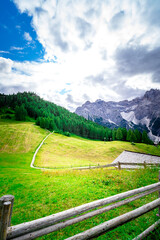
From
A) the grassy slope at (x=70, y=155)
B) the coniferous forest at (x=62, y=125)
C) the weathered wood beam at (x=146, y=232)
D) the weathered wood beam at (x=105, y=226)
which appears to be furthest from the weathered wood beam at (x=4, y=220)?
the coniferous forest at (x=62, y=125)

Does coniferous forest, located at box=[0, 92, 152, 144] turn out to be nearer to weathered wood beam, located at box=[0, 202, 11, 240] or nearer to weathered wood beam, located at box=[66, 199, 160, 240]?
weathered wood beam, located at box=[66, 199, 160, 240]

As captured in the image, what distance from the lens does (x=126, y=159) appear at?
24.9 m

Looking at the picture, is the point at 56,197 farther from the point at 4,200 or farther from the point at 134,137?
the point at 134,137

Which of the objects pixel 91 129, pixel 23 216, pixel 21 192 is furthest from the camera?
pixel 91 129

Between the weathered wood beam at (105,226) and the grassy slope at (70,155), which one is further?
the grassy slope at (70,155)

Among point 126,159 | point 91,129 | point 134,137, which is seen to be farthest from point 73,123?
point 126,159

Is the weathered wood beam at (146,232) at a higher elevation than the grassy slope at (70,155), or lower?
higher

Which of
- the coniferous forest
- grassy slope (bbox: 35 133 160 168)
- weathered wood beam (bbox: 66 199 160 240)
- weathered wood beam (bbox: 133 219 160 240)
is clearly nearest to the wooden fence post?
weathered wood beam (bbox: 66 199 160 240)

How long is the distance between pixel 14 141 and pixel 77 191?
188 feet

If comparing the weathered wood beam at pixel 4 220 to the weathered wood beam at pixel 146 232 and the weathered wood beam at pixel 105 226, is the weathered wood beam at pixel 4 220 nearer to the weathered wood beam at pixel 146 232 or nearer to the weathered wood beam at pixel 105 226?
the weathered wood beam at pixel 105 226

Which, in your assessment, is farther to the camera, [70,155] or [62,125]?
[62,125]

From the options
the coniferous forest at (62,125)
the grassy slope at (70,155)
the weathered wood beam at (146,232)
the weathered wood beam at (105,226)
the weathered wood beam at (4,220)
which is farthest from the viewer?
the coniferous forest at (62,125)

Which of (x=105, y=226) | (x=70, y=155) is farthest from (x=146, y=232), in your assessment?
(x=70, y=155)

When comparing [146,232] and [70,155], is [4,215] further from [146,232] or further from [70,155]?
[70,155]
